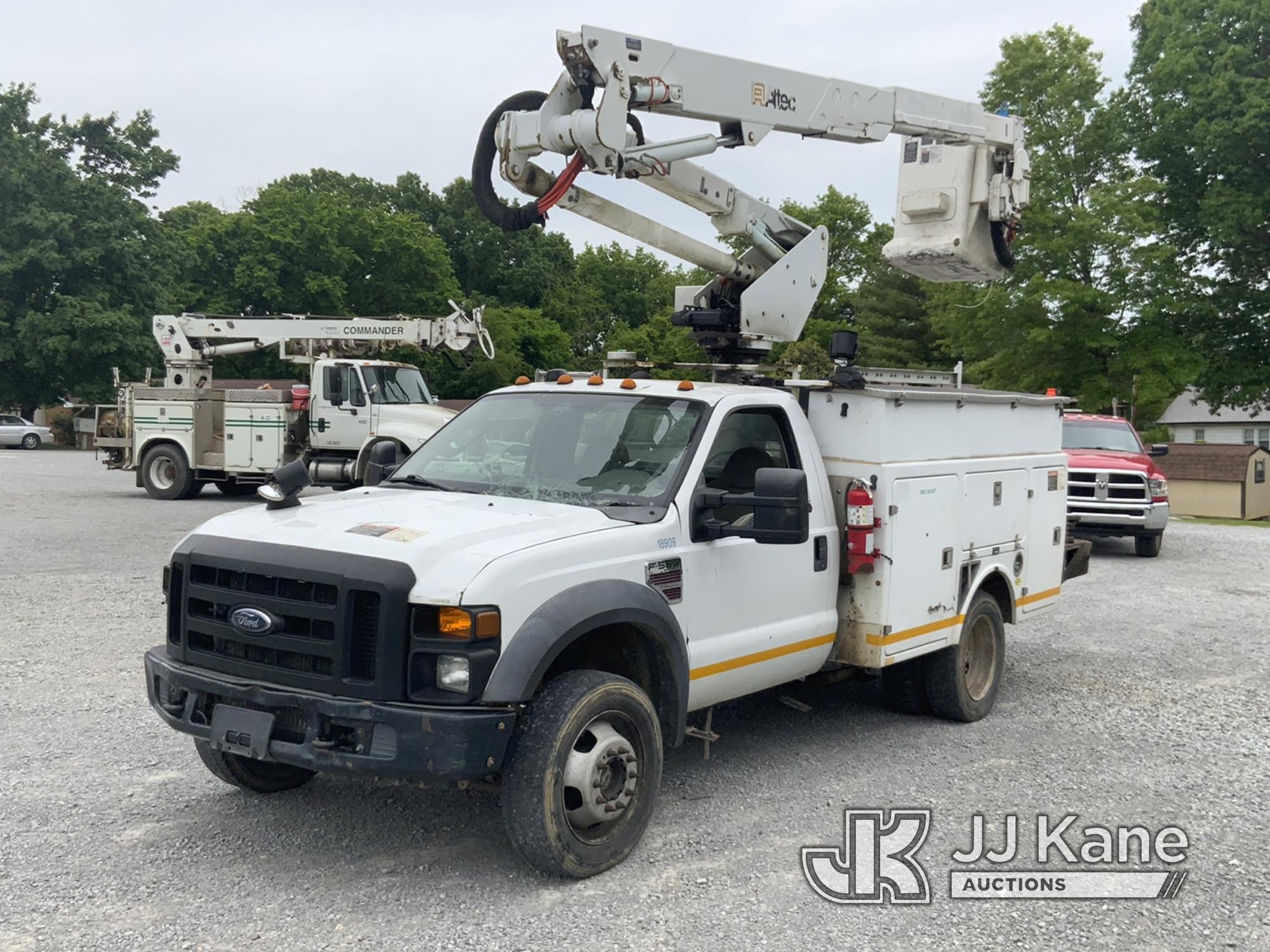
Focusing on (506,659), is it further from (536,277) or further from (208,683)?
(536,277)

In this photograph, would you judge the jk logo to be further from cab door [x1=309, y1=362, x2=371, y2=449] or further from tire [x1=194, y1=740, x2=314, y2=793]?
cab door [x1=309, y1=362, x2=371, y2=449]

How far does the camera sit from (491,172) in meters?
8.12

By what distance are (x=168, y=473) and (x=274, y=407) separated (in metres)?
2.66

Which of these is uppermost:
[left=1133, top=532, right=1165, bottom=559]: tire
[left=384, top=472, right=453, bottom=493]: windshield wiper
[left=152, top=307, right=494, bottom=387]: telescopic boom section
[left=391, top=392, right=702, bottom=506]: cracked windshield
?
[left=152, top=307, right=494, bottom=387]: telescopic boom section

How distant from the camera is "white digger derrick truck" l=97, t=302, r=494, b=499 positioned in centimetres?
1948

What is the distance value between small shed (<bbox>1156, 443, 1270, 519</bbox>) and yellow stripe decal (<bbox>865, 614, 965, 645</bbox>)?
1838 centimetres

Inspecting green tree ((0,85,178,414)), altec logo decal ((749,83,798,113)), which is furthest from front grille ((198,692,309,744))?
green tree ((0,85,178,414))

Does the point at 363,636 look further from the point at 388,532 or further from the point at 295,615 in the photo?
the point at 388,532

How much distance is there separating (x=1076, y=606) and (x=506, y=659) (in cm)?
856

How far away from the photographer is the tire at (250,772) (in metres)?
5.28

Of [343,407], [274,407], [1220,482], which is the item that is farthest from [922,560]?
[1220,482]

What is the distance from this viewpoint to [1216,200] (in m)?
31.1

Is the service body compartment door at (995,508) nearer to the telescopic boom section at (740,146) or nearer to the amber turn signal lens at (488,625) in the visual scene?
the telescopic boom section at (740,146)

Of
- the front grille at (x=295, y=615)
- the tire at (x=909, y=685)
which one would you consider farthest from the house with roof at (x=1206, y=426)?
the front grille at (x=295, y=615)
